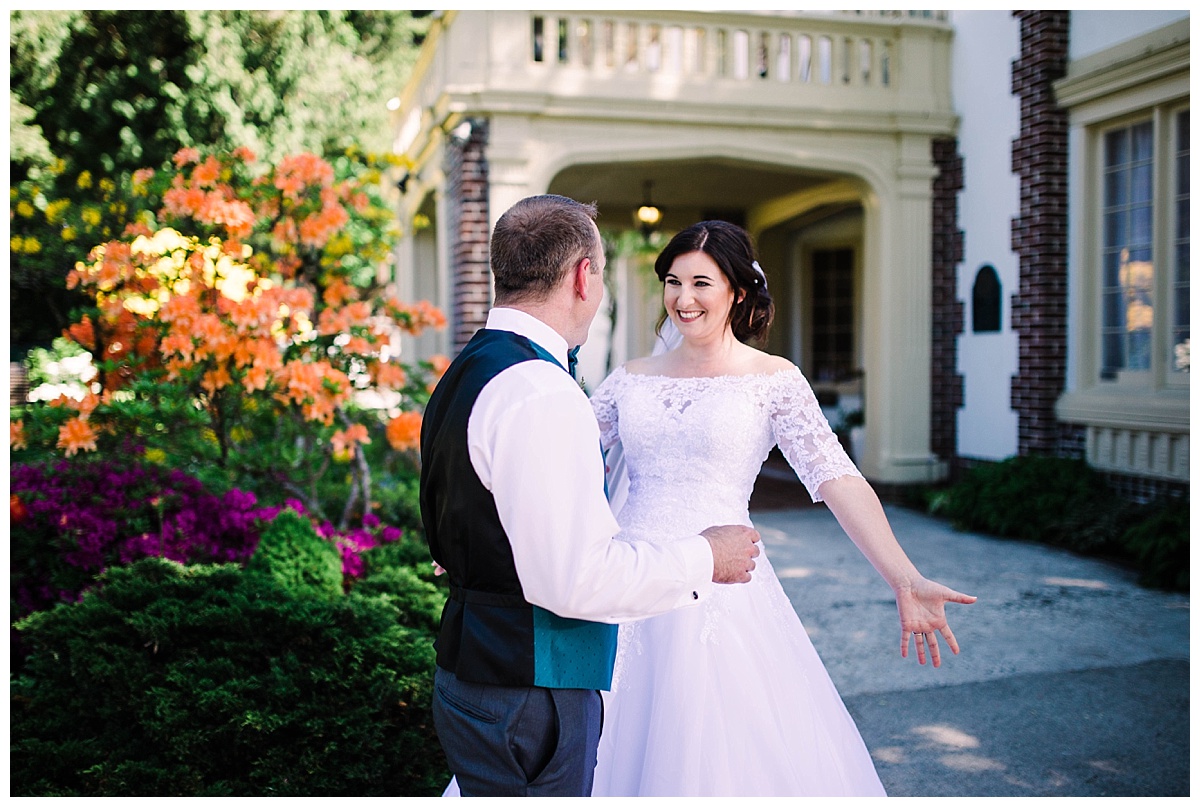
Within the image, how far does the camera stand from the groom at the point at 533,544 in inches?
68.2

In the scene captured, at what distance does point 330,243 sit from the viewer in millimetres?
5840

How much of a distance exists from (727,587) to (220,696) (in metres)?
1.73

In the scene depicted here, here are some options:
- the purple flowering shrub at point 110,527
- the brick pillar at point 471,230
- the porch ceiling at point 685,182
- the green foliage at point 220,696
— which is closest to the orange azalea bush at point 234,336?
the purple flowering shrub at point 110,527

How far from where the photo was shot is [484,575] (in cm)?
186

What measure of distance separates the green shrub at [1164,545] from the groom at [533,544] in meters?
5.33

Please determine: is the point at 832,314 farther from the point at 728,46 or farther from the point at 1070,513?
the point at 1070,513

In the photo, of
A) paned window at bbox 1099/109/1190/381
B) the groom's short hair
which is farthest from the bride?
paned window at bbox 1099/109/1190/381

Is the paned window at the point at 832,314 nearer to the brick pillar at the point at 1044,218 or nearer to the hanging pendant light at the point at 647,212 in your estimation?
the hanging pendant light at the point at 647,212

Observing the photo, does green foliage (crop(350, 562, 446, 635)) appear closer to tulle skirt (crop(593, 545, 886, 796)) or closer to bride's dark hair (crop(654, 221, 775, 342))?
tulle skirt (crop(593, 545, 886, 796))

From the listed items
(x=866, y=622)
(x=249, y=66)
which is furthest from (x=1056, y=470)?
(x=249, y=66)

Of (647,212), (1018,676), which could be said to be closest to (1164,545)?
(1018,676)

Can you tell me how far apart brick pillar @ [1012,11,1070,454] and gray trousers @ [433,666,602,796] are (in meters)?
7.68

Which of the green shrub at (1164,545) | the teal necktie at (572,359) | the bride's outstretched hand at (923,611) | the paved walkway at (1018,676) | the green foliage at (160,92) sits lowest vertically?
the paved walkway at (1018,676)

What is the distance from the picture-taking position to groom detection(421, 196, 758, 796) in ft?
5.68
